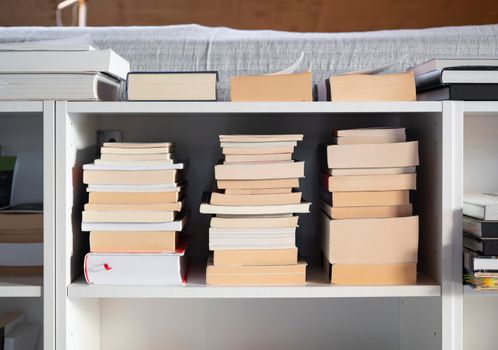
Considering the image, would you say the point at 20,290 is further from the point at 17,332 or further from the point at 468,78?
the point at 468,78

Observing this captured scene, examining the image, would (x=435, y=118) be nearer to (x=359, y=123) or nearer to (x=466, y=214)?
(x=466, y=214)

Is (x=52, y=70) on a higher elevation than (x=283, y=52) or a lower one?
lower

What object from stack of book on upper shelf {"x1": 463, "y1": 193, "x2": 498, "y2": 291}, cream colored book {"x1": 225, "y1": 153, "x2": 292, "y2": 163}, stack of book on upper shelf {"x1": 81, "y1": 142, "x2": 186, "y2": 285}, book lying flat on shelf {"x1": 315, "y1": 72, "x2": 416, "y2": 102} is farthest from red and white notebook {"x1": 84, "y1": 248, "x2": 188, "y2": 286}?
stack of book on upper shelf {"x1": 463, "y1": 193, "x2": 498, "y2": 291}

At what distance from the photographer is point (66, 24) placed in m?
2.76

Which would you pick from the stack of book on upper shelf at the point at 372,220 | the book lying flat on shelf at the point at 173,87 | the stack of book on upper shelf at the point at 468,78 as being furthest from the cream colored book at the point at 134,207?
the stack of book on upper shelf at the point at 468,78

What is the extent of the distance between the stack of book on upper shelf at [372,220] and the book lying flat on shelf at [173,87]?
0.28 metres

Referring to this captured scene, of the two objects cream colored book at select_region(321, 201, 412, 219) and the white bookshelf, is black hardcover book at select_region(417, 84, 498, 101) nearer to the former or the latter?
the white bookshelf

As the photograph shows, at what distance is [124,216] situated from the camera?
4.26 feet

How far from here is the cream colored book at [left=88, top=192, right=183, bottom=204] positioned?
1.30m

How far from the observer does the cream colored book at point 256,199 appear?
1305mm

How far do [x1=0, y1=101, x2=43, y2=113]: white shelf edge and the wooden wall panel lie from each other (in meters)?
1.55

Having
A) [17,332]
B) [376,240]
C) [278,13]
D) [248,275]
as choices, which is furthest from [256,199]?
[278,13]

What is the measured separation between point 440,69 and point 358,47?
0.38m

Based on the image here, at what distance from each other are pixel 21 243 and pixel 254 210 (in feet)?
1.69
